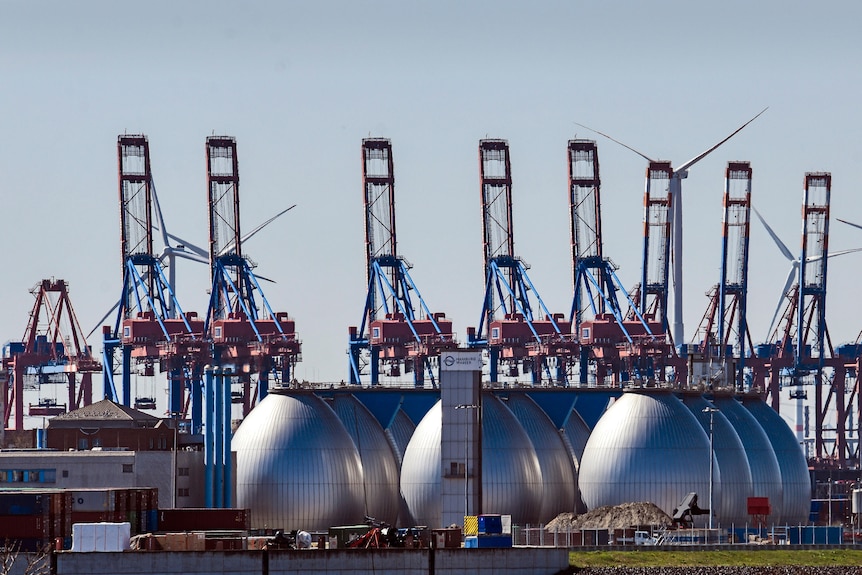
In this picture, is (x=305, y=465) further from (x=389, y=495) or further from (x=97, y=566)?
(x=97, y=566)

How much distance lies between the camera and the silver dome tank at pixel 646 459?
184 m

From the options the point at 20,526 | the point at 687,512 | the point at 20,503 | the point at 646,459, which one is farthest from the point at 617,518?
the point at 20,526

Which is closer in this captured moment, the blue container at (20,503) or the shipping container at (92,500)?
the blue container at (20,503)

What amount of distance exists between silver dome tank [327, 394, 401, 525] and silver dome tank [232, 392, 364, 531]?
4.66 feet

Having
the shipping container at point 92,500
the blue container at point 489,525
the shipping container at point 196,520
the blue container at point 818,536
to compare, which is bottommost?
the blue container at point 818,536

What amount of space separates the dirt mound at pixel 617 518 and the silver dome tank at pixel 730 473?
11087mm

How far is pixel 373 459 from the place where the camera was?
189 metres

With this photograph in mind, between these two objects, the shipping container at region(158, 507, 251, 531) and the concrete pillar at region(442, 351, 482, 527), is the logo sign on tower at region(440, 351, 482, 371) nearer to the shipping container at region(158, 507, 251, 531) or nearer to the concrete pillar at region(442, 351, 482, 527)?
the concrete pillar at region(442, 351, 482, 527)

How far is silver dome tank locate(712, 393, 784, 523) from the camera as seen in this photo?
19188 centimetres

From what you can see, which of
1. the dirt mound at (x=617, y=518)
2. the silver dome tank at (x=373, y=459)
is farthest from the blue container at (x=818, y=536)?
the silver dome tank at (x=373, y=459)

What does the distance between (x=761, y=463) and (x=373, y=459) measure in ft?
103

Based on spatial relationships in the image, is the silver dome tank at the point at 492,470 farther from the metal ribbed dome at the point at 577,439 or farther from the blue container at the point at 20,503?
the blue container at the point at 20,503

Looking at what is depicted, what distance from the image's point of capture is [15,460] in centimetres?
17050

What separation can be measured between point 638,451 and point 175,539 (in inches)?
2254
